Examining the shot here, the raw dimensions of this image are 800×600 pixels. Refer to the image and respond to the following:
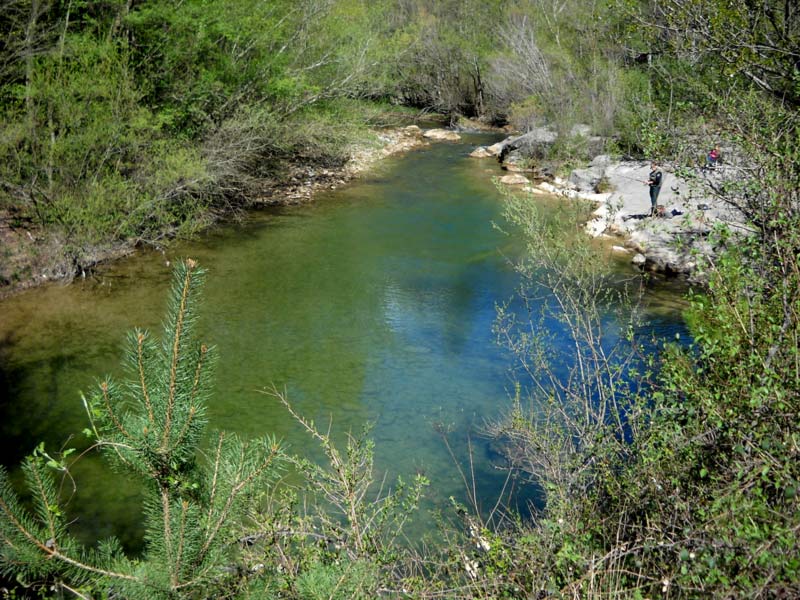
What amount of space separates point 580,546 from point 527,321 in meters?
9.78

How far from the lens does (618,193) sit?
22.9 meters

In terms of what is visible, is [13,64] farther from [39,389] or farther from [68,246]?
[39,389]

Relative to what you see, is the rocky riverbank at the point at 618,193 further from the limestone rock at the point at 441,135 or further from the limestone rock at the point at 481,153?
the limestone rock at the point at 441,135

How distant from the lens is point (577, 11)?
3312 cm

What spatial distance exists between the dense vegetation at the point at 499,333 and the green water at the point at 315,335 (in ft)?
3.04

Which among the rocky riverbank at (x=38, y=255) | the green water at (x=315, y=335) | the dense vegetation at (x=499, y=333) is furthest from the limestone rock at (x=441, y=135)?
the rocky riverbank at (x=38, y=255)

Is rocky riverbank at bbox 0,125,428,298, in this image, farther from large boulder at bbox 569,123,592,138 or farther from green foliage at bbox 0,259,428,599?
large boulder at bbox 569,123,592,138

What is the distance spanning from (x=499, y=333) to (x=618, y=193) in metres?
11.9

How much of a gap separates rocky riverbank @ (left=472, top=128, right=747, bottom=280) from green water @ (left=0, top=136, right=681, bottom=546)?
179 cm

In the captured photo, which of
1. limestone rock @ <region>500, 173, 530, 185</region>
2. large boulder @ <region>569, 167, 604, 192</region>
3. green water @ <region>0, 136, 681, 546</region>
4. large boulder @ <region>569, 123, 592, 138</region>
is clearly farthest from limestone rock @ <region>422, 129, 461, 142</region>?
green water @ <region>0, 136, 681, 546</region>

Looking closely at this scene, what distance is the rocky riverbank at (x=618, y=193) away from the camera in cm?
1633

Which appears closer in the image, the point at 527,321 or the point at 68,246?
the point at 527,321

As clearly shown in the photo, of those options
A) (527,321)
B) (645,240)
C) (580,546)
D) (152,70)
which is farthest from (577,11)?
(580,546)

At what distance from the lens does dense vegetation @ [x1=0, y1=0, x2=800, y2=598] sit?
3.02 metres
